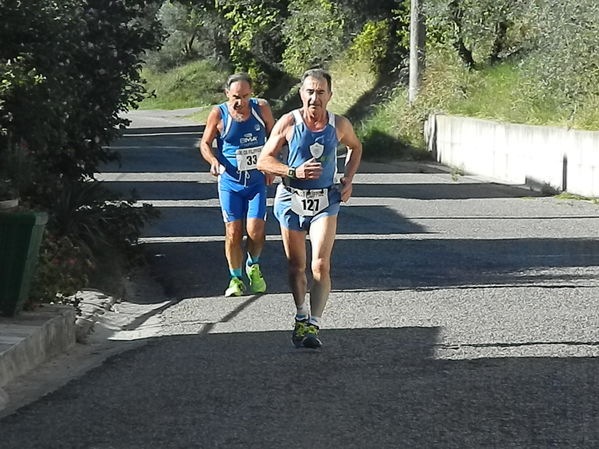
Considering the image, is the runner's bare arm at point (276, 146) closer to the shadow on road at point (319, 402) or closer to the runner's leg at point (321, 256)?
the runner's leg at point (321, 256)

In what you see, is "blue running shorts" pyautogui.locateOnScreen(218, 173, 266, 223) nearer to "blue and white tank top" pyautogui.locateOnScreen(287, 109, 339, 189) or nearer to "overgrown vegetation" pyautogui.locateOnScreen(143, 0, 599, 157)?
"blue and white tank top" pyautogui.locateOnScreen(287, 109, 339, 189)

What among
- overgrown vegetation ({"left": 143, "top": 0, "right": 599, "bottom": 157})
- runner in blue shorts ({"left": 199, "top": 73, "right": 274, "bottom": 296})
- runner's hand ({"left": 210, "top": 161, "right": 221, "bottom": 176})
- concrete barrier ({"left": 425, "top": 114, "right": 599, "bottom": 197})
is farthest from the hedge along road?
overgrown vegetation ({"left": 143, "top": 0, "right": 599, "bottom": 157})

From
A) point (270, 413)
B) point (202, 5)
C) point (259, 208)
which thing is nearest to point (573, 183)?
point (202, 5)

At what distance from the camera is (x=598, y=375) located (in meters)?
8.18

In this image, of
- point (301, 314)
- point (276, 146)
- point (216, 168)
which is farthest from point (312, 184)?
point (216, 168)

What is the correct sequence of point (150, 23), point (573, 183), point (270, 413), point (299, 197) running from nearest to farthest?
point (270, 413)
point (299, 197)
point (150, 23)
point (573, 183)

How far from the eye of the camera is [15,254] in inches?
391

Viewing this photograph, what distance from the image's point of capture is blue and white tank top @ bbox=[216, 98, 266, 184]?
12312mm

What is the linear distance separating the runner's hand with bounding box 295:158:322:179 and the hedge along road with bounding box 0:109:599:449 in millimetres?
1162

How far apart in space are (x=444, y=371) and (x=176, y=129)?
136 ft

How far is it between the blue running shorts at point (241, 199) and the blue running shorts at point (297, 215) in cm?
266

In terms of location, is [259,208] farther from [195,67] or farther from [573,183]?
[195,67]

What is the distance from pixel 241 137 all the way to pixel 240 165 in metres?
0.25

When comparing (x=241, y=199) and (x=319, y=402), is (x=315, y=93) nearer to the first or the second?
(x=319, y=402)
